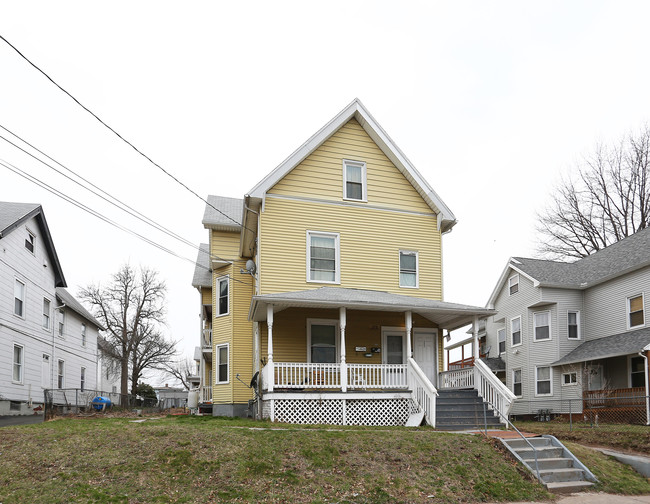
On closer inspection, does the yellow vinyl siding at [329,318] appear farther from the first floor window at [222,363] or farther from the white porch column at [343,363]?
the first floor window at [222,363]

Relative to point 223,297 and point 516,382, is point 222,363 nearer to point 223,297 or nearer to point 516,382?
point 223,297

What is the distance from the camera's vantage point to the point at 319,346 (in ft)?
63.2

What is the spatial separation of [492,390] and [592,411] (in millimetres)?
9034

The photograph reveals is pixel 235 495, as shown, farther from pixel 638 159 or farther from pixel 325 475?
pixel 638 159

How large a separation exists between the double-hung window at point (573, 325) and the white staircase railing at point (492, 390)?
12166mm

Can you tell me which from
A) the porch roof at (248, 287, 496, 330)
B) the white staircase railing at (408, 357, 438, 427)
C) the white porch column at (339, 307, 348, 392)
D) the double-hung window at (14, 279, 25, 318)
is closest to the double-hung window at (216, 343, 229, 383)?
the porch roof at (248, 287, 496, 330)

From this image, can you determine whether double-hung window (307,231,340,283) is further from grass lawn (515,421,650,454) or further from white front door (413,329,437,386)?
grass lawn (515,421,650,454)

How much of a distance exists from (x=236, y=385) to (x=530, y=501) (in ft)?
41.9

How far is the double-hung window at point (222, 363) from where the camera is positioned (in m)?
21.9

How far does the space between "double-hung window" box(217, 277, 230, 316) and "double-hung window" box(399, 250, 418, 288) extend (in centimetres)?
658

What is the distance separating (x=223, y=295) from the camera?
22.8 meters

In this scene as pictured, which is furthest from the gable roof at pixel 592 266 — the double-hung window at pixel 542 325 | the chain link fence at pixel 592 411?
the chain link fence at pixel 592 411

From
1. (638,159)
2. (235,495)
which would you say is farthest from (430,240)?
(638,159)

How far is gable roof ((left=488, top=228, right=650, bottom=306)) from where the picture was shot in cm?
2520
